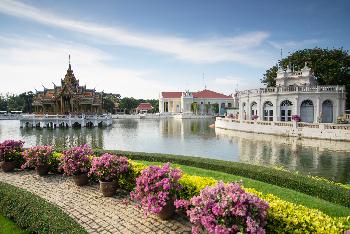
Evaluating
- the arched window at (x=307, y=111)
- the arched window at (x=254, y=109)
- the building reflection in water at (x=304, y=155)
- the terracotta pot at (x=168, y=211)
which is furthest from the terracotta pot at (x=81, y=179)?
the arched window at (x=254, y=109)

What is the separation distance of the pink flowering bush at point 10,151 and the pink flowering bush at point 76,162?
5608 millimetres

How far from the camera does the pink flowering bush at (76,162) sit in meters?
12.9

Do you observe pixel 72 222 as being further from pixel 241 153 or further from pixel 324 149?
pixel 324 149

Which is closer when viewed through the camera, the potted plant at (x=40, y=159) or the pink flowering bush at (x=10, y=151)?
the potted plant at (x=40, y=159)

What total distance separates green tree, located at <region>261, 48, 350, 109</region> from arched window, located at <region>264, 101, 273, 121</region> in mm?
11451

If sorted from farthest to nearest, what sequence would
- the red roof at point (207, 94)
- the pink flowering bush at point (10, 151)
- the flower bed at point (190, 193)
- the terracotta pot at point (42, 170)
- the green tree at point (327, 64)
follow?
the red roof at point (207, 94) < the green tree at point (327, 64) < the pink flowering bush at point (10, 151) < the terracotta pot at point (42, 170) < the flower bed at point (190, 193)

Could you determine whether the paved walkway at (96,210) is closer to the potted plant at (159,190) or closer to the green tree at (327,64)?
the potted plant at (159,190)

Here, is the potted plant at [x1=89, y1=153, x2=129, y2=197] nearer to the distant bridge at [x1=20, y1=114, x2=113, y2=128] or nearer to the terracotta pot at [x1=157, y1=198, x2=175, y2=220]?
the terracotta pot at [x1=157, y1=198, x2=175, y2=220]

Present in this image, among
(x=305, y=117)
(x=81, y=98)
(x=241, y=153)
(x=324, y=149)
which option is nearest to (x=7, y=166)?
(x=241, y=153)

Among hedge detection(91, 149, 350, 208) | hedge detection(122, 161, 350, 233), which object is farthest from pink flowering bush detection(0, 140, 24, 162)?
hedge detection(122, 161, 350, 233)

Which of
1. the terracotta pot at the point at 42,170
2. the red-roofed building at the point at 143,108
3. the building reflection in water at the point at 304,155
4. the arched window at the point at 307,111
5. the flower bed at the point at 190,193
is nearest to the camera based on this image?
the flower bed at the point at 190,193

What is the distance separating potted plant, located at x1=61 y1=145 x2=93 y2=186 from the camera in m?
13.0

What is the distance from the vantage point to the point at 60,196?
11930 millimetres

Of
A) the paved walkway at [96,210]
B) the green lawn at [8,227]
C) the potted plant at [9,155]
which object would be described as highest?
the potted plant at [9,155]
